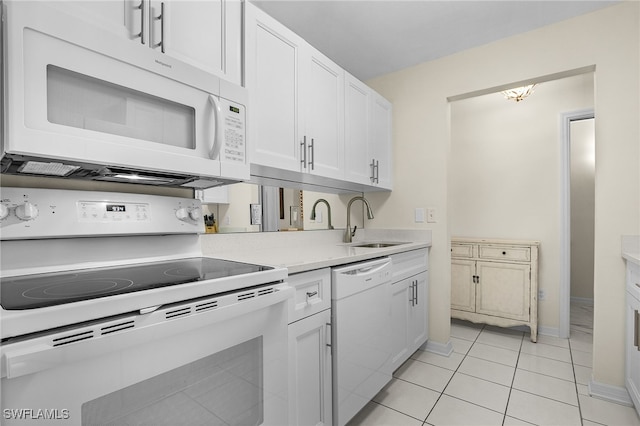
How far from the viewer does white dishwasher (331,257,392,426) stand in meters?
1.42

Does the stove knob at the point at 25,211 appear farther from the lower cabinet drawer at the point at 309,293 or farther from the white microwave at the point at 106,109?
the lower cabinet drawer at the point at 309,293

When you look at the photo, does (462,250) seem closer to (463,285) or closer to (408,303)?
(463,285)

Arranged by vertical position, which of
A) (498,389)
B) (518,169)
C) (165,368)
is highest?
(518,169)

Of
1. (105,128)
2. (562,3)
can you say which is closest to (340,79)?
(562,3)

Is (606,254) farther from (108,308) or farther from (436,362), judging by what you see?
(108,308)

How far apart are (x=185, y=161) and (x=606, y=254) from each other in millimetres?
2402

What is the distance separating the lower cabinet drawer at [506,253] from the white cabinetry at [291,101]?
5.64 feet

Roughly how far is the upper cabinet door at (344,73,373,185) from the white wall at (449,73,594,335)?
1.53 meters

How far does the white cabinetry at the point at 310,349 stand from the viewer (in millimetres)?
1220

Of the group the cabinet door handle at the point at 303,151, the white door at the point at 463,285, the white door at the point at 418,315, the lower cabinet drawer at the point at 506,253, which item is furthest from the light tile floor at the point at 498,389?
the cabinet door handle at the point at 303,151

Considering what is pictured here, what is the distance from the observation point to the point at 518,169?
310 centimetres

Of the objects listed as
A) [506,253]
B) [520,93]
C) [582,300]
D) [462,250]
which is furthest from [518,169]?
[582,300]

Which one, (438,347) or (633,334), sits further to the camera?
(438,347)

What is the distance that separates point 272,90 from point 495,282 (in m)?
2.58
